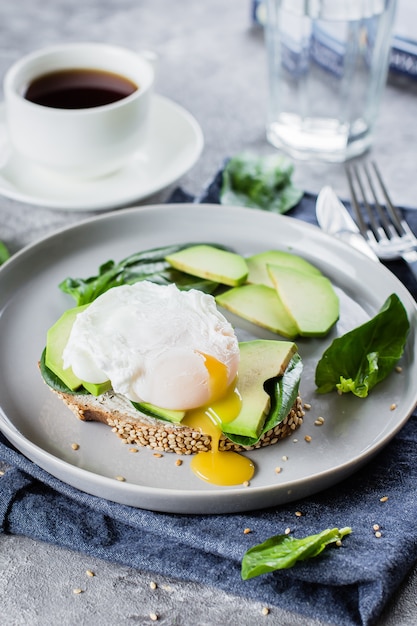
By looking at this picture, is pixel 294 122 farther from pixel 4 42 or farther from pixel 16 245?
pixel 4 42

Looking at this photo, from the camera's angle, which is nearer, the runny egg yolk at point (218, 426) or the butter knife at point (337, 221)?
the runny egg yolk at point (218, 426)

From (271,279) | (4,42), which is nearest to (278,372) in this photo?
(271,279)

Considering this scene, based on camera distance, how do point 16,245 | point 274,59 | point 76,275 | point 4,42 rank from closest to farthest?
point 76,275 → point 16,245 → point 274,59 → point 4,42

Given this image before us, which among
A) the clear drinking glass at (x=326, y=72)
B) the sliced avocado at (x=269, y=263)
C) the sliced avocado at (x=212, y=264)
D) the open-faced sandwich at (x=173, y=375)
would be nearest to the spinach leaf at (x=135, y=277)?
the sliced avocado at (x=212, y=264)

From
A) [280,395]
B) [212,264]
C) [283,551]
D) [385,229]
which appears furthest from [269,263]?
[283,551]

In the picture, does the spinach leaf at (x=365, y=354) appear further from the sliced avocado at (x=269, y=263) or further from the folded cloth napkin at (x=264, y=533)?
the sliced avocado at (x=269, y=263)

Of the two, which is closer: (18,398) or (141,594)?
(141,594)

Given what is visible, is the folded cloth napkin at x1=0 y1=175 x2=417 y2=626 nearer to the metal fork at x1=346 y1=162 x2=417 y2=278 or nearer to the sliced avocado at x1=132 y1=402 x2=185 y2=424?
the sliced avocado at x1=132 y1=402 x2=185 y2=424
